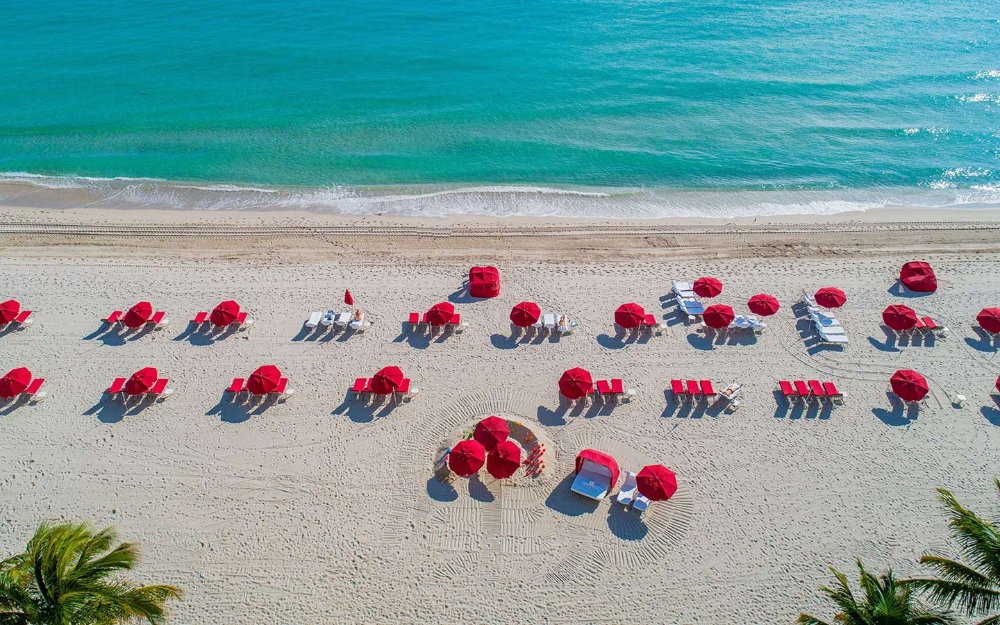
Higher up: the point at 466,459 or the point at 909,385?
the point at 909,385

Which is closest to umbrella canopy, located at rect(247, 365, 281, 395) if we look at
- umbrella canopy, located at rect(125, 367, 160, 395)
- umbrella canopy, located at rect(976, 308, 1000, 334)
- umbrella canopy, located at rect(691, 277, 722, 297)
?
umbrella canopy, located at rect(125, 367, 160, 395)

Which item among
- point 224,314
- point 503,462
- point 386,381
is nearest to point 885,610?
point 503,462

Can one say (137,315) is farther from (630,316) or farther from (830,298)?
(830,298)

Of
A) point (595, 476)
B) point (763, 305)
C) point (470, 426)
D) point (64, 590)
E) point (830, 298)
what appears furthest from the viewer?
point (830, 298)

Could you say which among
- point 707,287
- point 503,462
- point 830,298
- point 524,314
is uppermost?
point 707,287

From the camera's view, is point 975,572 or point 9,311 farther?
point 9,311

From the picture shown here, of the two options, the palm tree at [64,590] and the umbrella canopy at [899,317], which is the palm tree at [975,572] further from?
the palm tree at [64,590]
